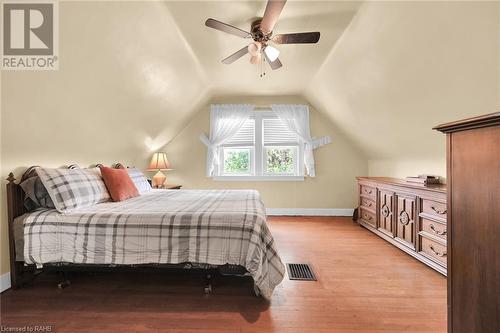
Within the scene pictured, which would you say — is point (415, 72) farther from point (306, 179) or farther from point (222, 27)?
point (306, 179)

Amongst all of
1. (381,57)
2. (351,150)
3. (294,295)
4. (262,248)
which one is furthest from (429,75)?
(351,150)

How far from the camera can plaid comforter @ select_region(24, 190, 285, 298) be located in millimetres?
1704

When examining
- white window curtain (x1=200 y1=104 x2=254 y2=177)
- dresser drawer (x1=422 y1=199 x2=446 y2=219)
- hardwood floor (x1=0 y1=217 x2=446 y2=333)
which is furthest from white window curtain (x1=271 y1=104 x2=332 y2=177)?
hardwood floor (x1=0 y1=217 x2=446 y2=333)

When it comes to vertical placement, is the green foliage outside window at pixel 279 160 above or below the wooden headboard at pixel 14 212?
above

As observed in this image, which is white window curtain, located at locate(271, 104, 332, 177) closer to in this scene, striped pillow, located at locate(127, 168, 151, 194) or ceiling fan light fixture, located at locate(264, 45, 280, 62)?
ceiling fan light fixture, located at locate(264, 45, 280, 62)

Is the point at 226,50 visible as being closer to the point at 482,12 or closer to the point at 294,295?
the point at 482,12

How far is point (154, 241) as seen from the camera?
5.74ft

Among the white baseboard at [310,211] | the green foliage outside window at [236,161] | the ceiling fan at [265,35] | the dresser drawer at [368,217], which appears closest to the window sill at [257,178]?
the green foliage outside window at [236,161]

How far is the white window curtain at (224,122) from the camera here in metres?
4.40

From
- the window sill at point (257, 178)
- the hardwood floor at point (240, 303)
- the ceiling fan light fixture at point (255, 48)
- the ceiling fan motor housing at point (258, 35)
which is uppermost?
the ceiling fan motor housing at point (258, 35)

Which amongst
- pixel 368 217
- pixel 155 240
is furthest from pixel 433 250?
pixel 155 240

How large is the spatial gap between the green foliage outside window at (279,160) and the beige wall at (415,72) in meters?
1.45

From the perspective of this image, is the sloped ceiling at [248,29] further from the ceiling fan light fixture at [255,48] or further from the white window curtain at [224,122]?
the white window curtain at [224,122]

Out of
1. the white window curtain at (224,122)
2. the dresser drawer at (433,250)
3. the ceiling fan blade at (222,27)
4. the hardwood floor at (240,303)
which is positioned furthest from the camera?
the white window curtain at (224,122)
